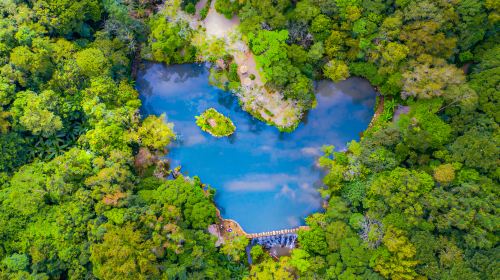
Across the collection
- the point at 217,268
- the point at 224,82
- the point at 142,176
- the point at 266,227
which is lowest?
the point at 217,268

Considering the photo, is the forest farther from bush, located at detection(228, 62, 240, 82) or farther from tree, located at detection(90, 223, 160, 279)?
bush, located at detection(228, 62, 240, 82)

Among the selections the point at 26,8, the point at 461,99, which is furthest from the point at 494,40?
the point at 26,8

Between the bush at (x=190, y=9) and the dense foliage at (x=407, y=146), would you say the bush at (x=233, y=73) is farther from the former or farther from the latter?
the bush at (x=190, y=9)

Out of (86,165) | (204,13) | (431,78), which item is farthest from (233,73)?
(431,78)

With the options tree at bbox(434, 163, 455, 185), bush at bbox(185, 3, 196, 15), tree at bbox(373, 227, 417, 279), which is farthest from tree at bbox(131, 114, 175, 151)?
tree at bbox(434, 163, 455, 185)

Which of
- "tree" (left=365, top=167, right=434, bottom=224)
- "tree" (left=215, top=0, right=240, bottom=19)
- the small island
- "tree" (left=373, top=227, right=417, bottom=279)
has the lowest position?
"tree" (left=373, top=227, right=417, bottom=279)

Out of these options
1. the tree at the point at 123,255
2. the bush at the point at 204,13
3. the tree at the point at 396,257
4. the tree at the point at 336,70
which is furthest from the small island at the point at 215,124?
the tree at the point at 396,257

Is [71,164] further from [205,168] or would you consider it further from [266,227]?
[266,227]
